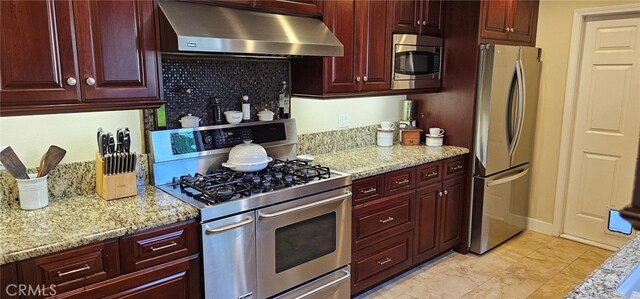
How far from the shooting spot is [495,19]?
341 centimetres

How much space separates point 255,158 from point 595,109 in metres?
3.00

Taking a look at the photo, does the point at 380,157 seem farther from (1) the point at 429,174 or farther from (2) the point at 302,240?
(2) the point at 302,240

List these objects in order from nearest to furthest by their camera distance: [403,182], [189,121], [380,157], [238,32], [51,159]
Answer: [51,159], [238,32], [189,121], [403,182], [380,157]

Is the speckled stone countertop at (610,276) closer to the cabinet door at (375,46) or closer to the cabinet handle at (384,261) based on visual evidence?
the cabinet handle at (384,261)

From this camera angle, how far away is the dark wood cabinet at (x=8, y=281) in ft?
4.91

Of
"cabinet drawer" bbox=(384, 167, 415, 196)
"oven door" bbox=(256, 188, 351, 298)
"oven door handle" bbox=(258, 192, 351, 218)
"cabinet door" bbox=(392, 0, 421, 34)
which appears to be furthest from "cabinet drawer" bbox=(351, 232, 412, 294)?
"cabinet door" bbox=(392, 0, 421, 34)

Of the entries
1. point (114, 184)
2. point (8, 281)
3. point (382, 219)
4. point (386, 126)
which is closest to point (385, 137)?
point (386, 126)

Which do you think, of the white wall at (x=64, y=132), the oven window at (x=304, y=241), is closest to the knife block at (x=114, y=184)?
the white wall at (x=64, y=132)

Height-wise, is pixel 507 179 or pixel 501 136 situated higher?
pixel 501 136

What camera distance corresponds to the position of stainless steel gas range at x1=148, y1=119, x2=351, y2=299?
2031mm

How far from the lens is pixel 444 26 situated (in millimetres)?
3484

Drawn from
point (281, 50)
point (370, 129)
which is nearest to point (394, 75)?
point (370, 129)

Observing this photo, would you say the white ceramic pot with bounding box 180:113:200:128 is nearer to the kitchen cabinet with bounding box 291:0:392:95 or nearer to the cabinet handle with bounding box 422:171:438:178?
the kitchen cabinet with bounding box 291:0:392:95

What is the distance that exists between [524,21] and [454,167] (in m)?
1.47
